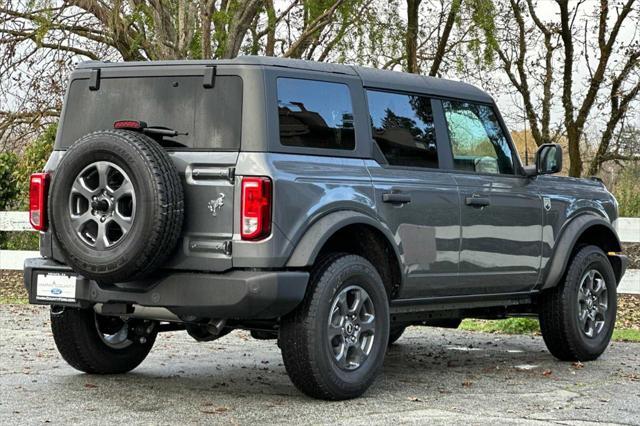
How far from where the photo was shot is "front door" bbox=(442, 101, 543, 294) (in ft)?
27.8

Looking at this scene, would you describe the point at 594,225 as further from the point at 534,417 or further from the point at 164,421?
the point at 164,421

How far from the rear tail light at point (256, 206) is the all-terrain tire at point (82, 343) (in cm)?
170

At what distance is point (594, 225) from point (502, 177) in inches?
45.7

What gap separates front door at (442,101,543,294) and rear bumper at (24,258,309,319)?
1.91 m

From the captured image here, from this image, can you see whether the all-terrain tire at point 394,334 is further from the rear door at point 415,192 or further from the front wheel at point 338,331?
the front wheel at point 338,331

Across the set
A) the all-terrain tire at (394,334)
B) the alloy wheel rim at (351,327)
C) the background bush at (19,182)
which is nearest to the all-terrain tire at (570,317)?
the all-terrain tire at (394,334)

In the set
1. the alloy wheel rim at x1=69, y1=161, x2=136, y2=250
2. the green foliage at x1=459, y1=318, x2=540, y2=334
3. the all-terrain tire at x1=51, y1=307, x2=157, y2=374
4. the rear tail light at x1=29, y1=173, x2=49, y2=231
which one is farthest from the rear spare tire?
the green foliage at x1=459, y1=318, x2=540, y2=334

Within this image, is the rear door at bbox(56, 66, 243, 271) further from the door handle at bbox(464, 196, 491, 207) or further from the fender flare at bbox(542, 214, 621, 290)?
the fender flare at bbox(542, 214, 621, 290)

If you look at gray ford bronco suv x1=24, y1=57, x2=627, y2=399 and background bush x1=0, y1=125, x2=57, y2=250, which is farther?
background bush x1=0, y1=125, x2=57, y2=250

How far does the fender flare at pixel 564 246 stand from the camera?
9.29 m

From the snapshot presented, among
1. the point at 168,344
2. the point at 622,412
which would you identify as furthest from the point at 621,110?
the point at 622,412

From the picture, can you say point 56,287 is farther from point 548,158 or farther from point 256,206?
point 548,158

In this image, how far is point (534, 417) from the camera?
679 cm

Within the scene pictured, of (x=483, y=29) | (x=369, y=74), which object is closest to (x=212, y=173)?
(x=369, y=74)
